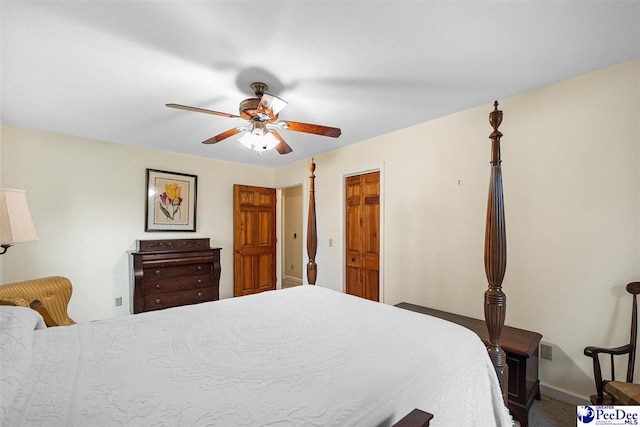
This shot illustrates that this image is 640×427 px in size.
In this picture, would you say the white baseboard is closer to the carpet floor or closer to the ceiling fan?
the carpet floor

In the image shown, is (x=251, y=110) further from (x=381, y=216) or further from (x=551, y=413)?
(x=551, y=413)

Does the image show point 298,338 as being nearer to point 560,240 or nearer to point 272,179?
point 560,240

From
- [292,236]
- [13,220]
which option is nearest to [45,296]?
[13,220]

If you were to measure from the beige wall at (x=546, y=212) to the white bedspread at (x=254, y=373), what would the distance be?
4.26ft

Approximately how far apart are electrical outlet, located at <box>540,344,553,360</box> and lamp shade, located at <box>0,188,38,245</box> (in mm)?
3574

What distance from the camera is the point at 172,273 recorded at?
11.7 ft

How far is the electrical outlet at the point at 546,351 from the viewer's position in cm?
210

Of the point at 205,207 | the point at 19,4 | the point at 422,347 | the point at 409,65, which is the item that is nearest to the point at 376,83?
the point at 409,65

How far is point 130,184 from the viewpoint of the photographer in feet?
12.0

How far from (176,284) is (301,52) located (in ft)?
10.5

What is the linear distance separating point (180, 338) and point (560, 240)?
2622mm

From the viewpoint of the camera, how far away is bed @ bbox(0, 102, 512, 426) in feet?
2.44

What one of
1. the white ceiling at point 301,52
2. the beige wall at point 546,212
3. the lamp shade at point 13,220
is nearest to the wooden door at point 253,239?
the white ceiling at point 301,52

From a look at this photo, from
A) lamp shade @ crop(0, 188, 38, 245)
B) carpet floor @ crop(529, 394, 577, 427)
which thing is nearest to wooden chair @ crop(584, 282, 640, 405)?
carpet floor @ crop(529, 394, 577, 427)
